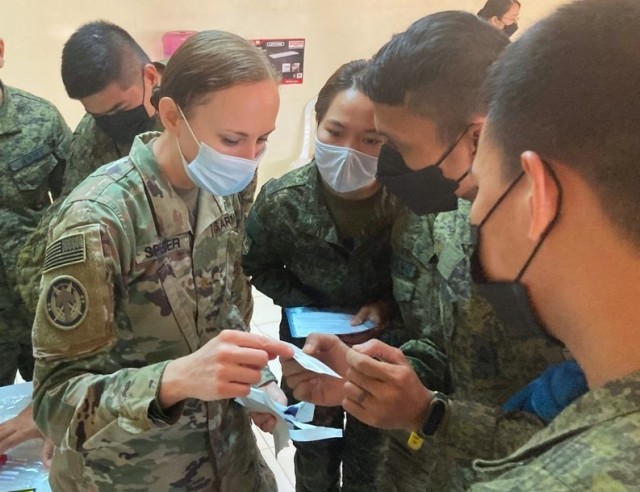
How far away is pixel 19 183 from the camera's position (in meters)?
2.13

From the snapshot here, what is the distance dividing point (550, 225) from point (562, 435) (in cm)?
25

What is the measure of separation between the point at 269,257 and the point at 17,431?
890 millimetres

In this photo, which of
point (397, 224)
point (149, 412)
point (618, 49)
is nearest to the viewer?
point (618, 49)

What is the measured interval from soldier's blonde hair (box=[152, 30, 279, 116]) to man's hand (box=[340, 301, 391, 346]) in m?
0.80

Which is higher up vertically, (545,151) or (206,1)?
(545,151)

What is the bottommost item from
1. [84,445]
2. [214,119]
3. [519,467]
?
[84,445]

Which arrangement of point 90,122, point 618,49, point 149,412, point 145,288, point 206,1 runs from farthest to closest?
point 206,1 < point 90,122 < point 145,288 < point 149,412 < point 618,49

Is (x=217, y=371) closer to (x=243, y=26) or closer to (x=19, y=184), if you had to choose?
(x=19, y=184)

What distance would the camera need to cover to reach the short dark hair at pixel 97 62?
2057 mm

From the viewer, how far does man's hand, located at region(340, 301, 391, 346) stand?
1701 mm

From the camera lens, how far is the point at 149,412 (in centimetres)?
100

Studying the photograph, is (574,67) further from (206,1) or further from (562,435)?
(206,1)

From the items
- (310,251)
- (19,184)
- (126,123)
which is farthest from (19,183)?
(310,251)

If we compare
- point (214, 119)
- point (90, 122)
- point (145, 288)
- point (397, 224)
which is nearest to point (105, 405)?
point (145, 288)
